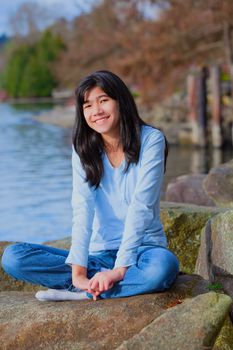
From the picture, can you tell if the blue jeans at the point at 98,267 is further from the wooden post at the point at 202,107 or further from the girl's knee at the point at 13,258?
the wooden post at the point at 202,107

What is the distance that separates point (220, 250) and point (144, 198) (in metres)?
0.51

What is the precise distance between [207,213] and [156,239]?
1.25 meters

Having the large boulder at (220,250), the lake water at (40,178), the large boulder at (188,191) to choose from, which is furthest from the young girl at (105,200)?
the lake water at (40,178)

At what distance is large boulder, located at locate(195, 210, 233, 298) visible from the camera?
410 centimetres

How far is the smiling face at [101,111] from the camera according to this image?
4199 millimetres

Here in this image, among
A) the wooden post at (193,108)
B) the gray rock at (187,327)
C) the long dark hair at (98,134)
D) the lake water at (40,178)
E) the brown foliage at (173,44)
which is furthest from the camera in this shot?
the brown foliage at (173,44)

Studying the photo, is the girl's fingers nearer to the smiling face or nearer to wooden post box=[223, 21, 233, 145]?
the smiling face

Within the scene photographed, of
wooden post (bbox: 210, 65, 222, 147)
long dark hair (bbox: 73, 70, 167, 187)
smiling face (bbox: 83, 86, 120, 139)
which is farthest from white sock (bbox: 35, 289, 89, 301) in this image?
wooden post (bbox: 210, 65, 222, 147)

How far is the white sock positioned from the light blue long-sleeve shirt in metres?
0.16

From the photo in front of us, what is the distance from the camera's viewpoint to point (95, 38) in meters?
41.8

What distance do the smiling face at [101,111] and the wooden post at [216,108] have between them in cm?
1743

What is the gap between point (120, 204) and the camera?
4.18 metres

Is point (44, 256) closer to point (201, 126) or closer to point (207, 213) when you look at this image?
point (207, 213)

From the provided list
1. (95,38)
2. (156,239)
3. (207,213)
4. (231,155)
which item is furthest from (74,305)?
(95,38)
